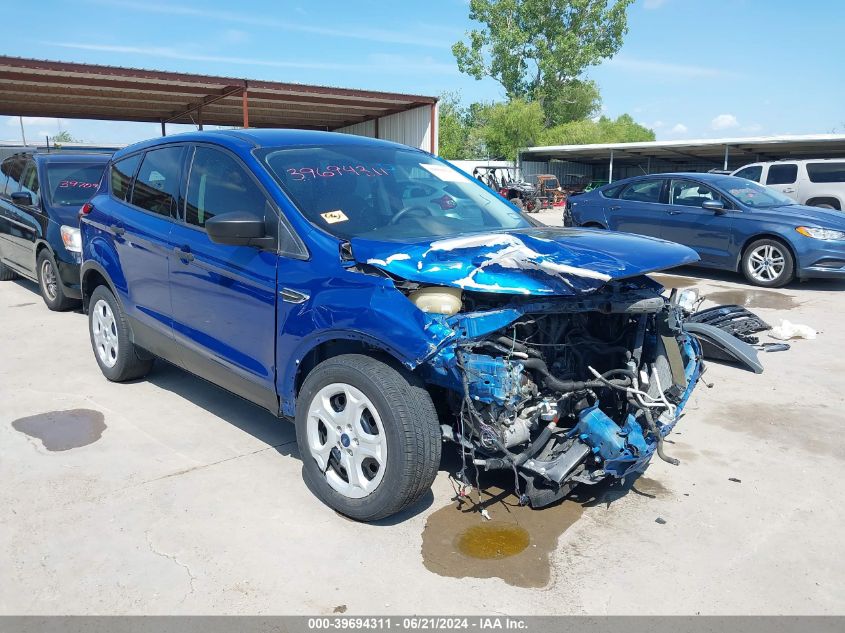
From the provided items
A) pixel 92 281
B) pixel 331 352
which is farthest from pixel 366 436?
pixel 92 281

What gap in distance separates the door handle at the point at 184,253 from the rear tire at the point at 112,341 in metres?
1.08

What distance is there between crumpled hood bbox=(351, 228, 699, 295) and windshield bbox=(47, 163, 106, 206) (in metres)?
6.08

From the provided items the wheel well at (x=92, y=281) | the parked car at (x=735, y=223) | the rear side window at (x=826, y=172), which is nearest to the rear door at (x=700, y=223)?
the parked car at (x=735, y=223)

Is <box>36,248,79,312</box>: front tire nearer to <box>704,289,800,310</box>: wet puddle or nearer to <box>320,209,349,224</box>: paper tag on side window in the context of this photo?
<box>320,209,349,224</box>: paper tag on side window

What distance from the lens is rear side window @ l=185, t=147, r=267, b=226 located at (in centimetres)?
365

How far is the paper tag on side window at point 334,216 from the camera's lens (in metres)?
3.42

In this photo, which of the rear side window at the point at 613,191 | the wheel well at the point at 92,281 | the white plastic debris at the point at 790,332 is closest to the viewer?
the wheel well at the point at 92,281

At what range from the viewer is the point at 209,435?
4262mm

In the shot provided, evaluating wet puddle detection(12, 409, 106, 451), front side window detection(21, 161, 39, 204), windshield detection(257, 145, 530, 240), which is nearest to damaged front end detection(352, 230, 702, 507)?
windshield detection(257, 145, 530, 240)

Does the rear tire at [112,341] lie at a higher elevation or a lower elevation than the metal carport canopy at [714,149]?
lower

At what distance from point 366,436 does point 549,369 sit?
0.97 m

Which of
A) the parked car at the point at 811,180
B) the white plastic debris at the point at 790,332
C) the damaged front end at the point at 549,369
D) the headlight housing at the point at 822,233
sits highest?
the parked car at the point at 811,180

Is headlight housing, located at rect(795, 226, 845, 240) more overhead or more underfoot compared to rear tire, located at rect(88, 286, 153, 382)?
more overhead

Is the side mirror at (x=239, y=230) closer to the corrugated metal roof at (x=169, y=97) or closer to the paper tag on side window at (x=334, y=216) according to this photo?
the paper tag on side window at (x=334, y=216)
